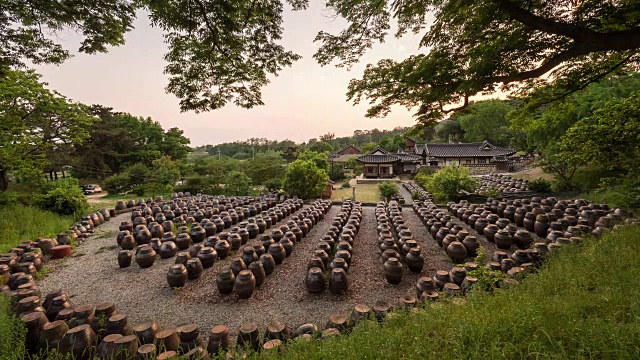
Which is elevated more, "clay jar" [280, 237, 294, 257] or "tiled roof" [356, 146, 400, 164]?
"tiled roof" [356, 146, 400, 164]

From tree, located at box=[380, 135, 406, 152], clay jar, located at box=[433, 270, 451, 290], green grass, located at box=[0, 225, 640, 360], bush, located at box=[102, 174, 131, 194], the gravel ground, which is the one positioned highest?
tree, located at box=[380, 135, 406, 152]

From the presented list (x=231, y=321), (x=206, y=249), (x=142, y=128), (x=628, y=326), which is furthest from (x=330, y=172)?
(x=628, y=326)

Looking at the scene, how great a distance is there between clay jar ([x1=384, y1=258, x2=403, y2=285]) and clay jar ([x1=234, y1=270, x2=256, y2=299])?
2928mm

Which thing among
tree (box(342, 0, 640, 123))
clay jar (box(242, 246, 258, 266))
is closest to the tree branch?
tree (box(342, 0, 640, 123))

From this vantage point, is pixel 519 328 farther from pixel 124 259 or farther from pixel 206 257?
pixel 124 259

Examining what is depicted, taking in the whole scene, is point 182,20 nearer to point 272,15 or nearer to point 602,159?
point 272,15

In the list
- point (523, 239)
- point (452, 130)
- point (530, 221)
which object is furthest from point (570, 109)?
point (452, 130)

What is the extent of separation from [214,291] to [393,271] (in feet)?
12.8

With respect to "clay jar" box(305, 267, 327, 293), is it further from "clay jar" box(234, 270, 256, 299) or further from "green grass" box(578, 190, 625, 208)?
"green grass" box(578, 190, 625, 208)

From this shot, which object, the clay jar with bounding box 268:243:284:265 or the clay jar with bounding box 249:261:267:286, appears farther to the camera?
the clay jar with bounding box 268:243:284:265

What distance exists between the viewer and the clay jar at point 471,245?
6.84m

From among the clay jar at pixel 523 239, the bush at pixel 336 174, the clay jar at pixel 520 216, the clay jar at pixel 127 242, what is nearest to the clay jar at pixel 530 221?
the clay jar at pixel 520 216

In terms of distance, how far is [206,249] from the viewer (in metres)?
6.71

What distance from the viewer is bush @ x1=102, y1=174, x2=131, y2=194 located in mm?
21438
